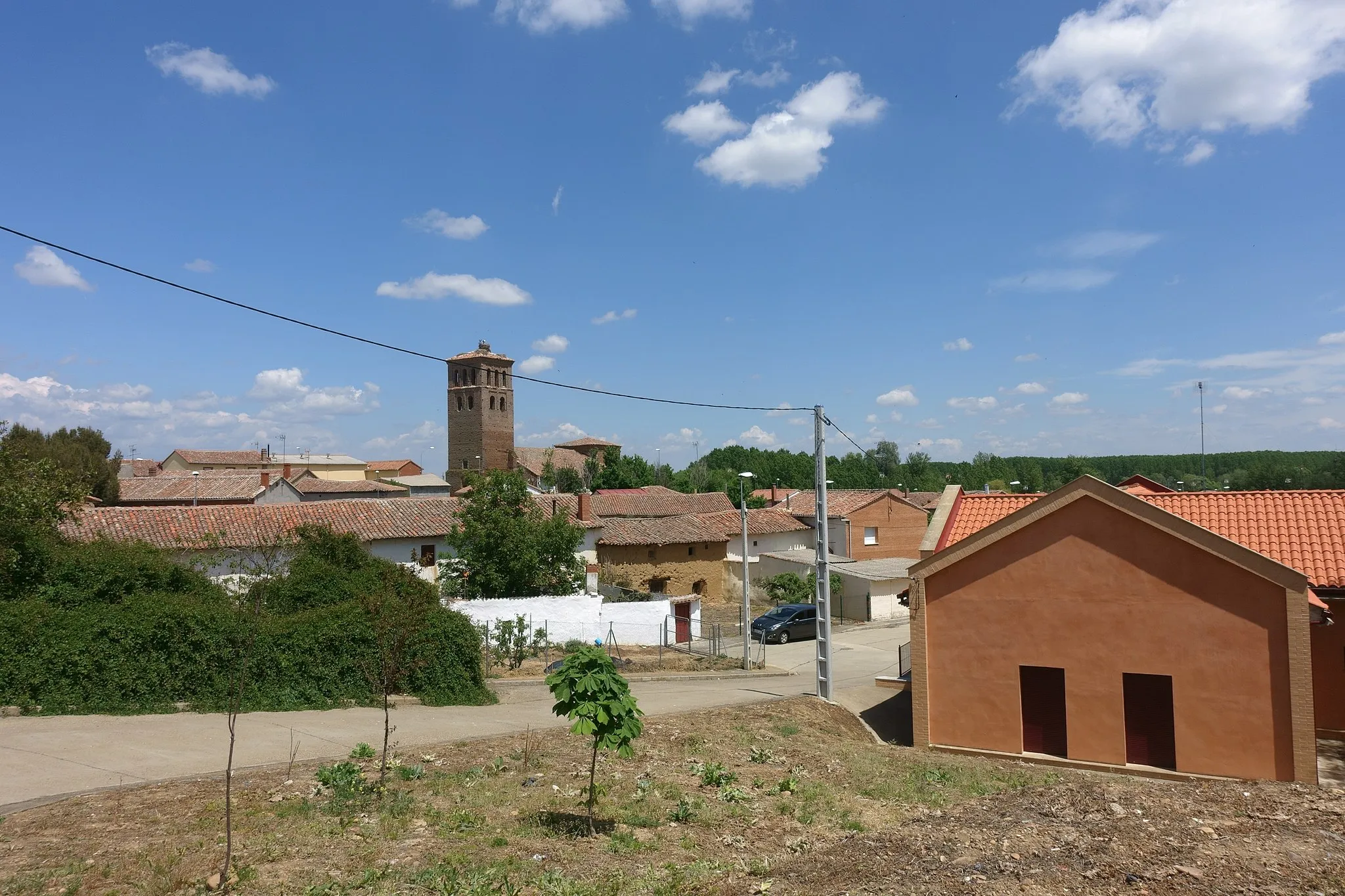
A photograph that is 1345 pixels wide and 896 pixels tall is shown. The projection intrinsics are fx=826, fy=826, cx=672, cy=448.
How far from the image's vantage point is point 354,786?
11016 mm

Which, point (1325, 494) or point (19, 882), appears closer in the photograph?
point (19, 882)

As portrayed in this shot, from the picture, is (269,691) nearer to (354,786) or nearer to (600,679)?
(354,786)

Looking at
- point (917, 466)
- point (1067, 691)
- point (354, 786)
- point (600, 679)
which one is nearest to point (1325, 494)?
point (1067, 691)

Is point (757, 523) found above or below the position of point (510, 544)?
above

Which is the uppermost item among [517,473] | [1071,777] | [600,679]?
[517,473]

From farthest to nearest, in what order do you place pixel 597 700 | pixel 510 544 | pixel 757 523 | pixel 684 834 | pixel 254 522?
pixel 757 523, pixel 254 522, pixel 510 544, pixel 684 834, pixel 597 700

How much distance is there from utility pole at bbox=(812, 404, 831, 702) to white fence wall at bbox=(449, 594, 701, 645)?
1173 centimetres

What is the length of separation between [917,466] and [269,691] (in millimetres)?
119700

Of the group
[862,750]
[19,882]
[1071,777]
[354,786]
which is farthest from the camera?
[862,750]

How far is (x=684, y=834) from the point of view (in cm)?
983

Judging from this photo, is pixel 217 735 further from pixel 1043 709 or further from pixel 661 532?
pixel 661 532

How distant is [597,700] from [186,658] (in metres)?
12.1

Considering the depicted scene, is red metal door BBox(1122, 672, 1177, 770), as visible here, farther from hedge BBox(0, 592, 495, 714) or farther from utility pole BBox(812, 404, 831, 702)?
hedge BBox(0, 592, 495, 714)

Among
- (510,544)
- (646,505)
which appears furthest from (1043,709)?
(646,505)
